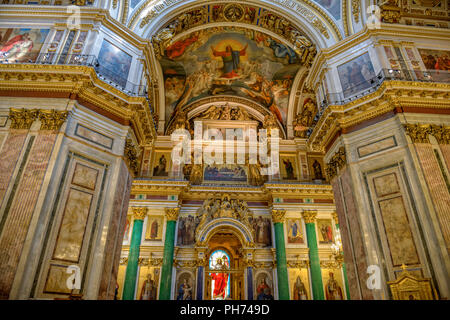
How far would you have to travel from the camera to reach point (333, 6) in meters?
12.1

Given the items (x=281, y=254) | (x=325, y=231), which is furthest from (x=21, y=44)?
(x=325, y=231)

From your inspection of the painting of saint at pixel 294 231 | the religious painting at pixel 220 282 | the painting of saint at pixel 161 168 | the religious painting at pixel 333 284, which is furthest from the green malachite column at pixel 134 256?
the religious painting at pixel 333 284

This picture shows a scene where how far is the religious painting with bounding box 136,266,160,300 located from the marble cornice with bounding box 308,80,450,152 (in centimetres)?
1007

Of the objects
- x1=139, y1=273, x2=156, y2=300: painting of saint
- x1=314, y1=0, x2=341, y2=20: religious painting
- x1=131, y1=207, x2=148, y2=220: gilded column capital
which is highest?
x1=314, y1=0, x2=341, y2=20: religious painting

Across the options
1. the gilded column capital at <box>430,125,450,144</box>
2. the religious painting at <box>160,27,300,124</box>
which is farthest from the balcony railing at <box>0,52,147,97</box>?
the gilded column capital at <box>430,125,450,144</box>

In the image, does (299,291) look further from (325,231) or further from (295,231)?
(325,231)

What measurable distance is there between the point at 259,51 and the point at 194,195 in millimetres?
8026

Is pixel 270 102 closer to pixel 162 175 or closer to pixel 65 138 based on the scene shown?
pixel 162 175

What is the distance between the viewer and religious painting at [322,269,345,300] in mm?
14195

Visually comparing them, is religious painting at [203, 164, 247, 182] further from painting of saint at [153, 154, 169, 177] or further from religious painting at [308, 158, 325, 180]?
religious painting at [308, 158, 325, 180]

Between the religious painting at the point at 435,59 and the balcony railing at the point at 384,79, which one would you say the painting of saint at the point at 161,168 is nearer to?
the balcony railing at the point at 384,79

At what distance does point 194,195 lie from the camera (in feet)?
53.6
